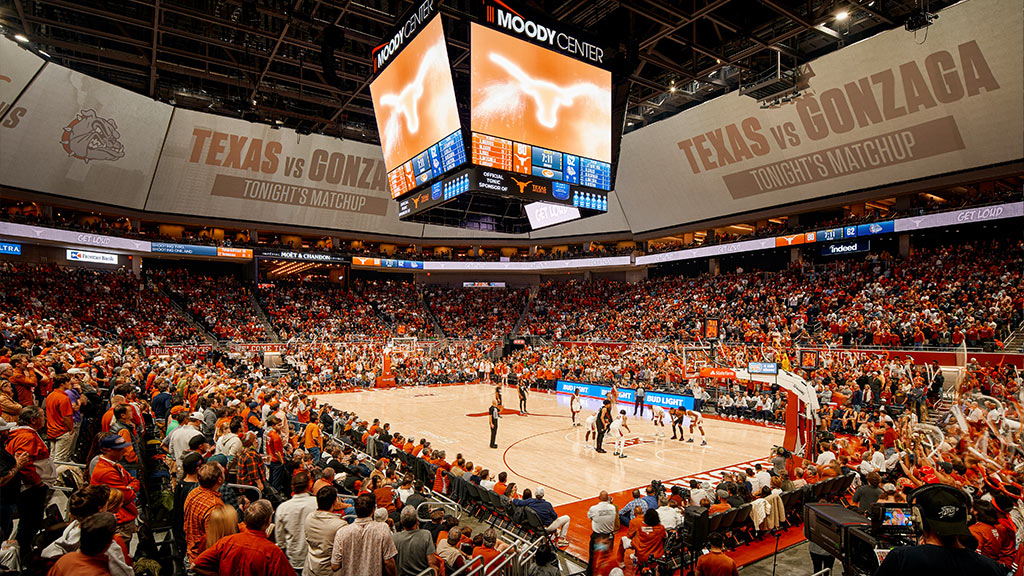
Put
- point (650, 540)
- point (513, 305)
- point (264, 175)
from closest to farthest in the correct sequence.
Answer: point (650, 540)
point (264, 175)
point (513, 305)

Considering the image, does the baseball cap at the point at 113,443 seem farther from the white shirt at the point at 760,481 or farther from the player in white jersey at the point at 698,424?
the player in white jersey at the point at 698,424

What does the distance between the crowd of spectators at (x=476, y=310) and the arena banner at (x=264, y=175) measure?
10.0 meters

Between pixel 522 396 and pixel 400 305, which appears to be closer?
pixel 522 396

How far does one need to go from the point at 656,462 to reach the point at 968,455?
25.9 ft

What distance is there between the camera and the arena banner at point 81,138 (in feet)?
79.2

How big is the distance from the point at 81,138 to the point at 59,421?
26.8 metres

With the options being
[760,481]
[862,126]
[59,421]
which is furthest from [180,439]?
[862,126]

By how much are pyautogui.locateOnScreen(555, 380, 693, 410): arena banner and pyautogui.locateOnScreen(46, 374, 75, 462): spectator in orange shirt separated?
16.4 m

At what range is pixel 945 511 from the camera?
2.60 meters

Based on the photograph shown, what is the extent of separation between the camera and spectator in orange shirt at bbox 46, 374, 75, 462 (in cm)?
673

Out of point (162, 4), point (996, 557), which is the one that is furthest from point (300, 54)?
point (996, 557)

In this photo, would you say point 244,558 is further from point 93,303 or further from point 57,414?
point 93,303

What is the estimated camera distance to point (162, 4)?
18.4 meters

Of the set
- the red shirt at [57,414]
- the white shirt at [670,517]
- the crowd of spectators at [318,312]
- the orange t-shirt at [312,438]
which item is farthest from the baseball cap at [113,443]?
the crowd of spectators at [318,312]
